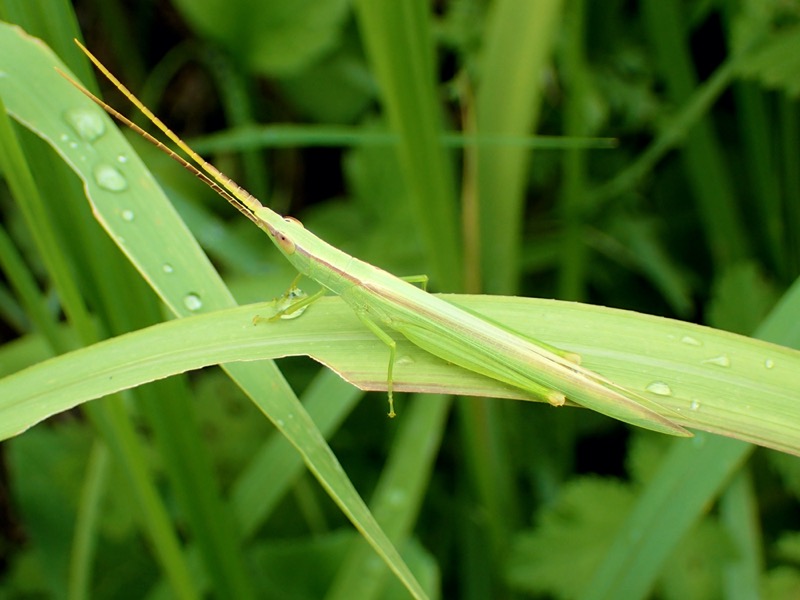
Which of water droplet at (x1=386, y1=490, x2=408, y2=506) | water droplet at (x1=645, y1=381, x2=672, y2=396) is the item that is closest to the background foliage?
water droplet at (x1=386, y1=490, x2=408, y2=506)

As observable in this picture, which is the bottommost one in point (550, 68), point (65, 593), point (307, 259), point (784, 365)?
point (65, 593)

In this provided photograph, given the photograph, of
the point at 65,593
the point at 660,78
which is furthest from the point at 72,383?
the point at 660,78

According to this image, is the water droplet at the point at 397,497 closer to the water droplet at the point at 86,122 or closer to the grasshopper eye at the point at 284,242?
the grasshopper eye at the point at 284,242

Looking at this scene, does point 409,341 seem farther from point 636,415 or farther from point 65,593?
point 65,593

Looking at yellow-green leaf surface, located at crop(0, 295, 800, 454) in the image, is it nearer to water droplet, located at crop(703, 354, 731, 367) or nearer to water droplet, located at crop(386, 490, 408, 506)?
water droplet, located at crop(703, 354, 731, 367)

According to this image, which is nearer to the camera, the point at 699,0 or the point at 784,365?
the point at 784,365

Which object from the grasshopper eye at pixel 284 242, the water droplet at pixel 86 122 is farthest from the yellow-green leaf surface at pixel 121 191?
the grasshopper eye at pixel 284 242

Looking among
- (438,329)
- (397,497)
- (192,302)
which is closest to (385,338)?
(438,329)
